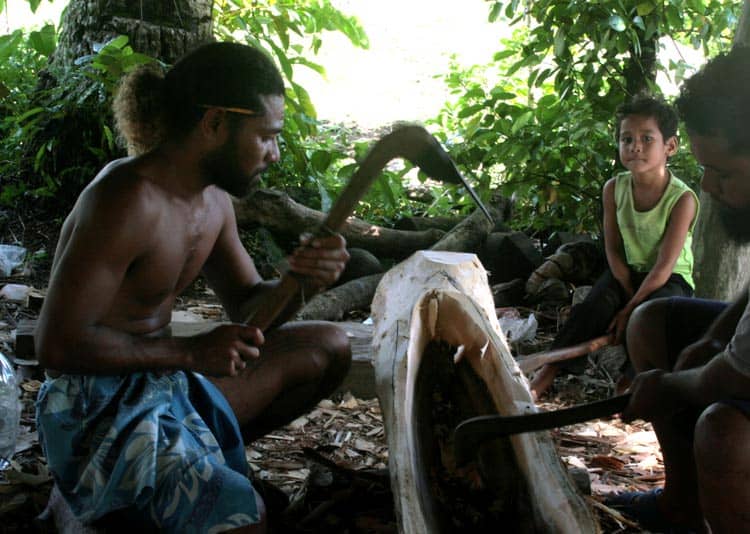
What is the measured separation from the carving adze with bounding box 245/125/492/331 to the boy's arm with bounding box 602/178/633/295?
6.31ft

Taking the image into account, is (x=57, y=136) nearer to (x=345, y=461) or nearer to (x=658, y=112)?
(x=345, y=461)

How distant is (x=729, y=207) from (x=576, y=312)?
1.76 metres

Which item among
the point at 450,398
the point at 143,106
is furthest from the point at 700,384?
the point at 143,106

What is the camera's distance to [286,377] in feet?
8.25

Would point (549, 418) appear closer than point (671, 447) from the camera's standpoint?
Yes

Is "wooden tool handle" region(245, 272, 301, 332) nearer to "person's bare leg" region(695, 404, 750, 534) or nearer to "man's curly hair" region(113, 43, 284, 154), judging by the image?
"man's curly hair" region(113, 43, 284, 154)

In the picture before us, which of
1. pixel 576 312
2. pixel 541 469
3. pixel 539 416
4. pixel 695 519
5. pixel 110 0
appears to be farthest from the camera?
pixel 110 0

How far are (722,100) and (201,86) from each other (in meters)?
1.49

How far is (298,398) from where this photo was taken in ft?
8.54

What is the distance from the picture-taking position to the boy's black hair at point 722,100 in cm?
213

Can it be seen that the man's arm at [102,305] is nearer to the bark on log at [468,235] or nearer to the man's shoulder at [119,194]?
the man's shoulder at [119,194]

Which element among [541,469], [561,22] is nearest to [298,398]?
[541,469]

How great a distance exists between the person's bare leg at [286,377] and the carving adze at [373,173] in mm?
236

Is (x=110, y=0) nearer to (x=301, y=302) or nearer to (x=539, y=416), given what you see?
(x=301, y=302)
